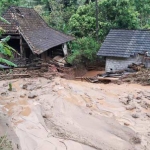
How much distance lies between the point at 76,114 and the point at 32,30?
9882mm

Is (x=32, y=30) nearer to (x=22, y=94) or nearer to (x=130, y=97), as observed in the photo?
(x=22, y=94)

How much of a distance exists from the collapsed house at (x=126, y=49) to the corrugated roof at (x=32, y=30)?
372 cm

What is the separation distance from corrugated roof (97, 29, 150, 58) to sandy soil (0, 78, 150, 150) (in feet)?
10.2

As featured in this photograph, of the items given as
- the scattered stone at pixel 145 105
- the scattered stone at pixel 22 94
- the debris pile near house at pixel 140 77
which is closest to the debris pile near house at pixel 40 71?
the scattered stone at pixel 22 94

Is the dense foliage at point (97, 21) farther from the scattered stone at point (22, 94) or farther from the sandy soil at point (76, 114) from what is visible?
the scattered stone at point (22, 94)

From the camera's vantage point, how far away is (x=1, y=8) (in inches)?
953

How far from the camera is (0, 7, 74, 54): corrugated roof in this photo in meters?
18.2

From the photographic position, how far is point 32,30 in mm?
19875

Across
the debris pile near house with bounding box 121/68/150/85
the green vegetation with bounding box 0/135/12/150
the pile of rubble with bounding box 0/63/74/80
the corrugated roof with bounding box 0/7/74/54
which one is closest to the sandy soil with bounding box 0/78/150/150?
the debris pile near house with bounding box 121/68/150/85

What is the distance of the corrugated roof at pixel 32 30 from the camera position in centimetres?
1819

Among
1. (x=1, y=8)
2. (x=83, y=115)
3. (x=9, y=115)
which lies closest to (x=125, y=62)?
(x=83, y=115)

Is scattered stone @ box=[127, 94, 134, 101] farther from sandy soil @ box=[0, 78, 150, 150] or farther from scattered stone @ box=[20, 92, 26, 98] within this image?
scattered stone @ box=[20, 92, 26, 98]

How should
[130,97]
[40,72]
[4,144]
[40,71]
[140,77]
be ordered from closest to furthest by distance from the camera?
1. [4,144]
2. [130,97]
3. [140,77]
4. [40,72]
5. [40,71]

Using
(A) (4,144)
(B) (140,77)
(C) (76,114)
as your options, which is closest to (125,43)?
(B) (140,77)
